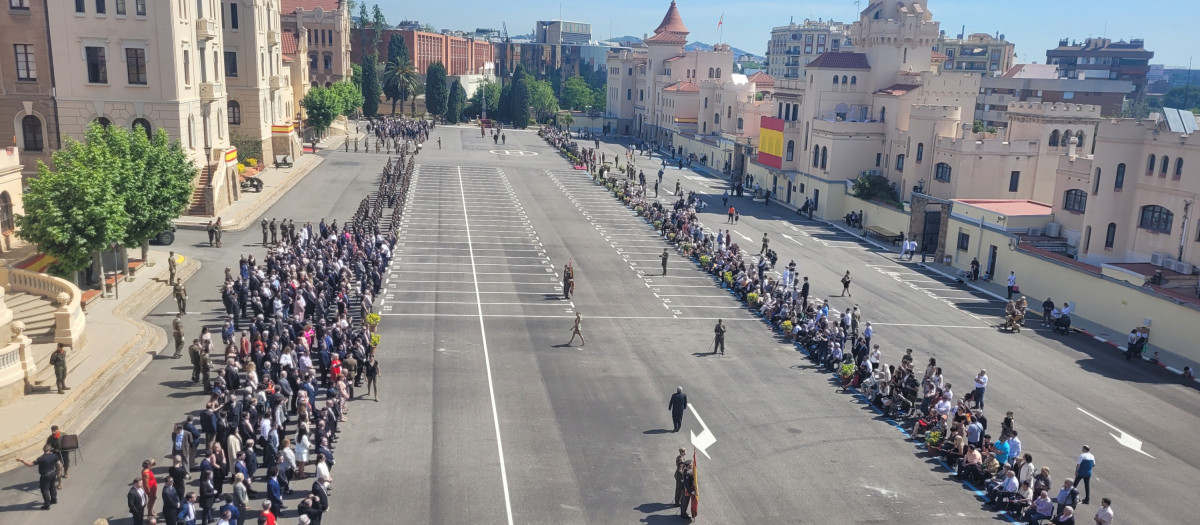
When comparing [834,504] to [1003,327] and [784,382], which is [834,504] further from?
[1003,327]

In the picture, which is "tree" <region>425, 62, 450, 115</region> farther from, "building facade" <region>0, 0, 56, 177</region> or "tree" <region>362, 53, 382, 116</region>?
"building facade" <region>0, 0, 56, 177</region>

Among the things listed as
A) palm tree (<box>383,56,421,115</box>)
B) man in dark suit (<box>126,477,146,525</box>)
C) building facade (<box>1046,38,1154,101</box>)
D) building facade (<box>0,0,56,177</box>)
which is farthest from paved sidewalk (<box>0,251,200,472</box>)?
building facade (<box>1046,38,1154,101</box>)

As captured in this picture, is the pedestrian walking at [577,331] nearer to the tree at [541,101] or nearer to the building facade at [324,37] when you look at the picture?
the building facade at [324,37]

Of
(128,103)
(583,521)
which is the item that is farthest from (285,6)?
(583,521)

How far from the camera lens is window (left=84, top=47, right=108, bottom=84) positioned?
46906 mm

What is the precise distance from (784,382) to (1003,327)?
14019 mm

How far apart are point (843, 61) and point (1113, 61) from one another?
4597 inches

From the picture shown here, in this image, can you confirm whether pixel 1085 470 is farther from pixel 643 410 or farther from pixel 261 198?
pixel 261 198

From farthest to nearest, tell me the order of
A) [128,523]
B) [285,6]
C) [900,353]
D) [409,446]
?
[285,6] → [900,353] → [409,446] → [128,523]

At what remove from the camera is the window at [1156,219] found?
42.2 meters

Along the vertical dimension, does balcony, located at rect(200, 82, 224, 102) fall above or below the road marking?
above

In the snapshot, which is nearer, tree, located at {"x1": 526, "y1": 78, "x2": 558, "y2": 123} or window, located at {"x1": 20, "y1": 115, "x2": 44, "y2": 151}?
window, located at {"x1": 20, "y1": 115, "x2": 44, "y2": 151}

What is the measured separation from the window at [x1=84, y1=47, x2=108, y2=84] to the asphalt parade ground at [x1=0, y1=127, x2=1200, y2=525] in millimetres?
10129

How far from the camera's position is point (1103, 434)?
26.8 metres
